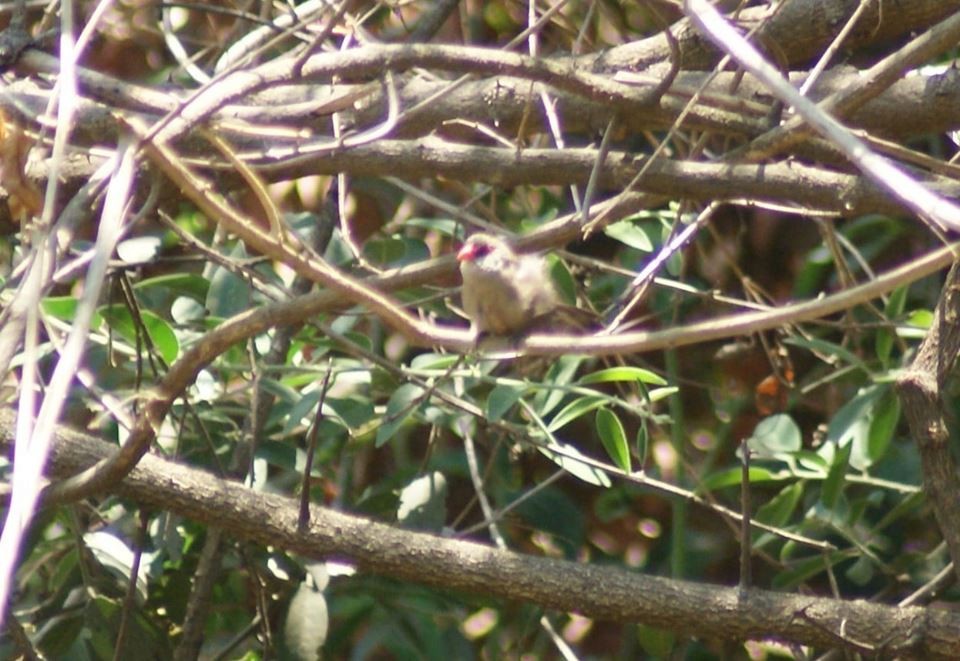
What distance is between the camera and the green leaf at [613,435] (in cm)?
396

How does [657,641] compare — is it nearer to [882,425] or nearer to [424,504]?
[424,504]

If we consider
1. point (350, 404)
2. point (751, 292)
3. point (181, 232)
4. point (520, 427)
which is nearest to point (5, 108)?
point (181, 232)

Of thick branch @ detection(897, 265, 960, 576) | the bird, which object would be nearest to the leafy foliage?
the bird

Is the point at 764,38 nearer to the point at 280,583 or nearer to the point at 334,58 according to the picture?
the point at 334,58

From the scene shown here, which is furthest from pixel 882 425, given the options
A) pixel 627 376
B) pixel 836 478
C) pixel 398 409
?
pixel 398 409

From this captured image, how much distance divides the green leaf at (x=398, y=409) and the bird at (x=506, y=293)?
0.97 feet

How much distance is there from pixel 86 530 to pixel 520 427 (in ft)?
4.48

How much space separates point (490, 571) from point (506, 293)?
28.4 inches

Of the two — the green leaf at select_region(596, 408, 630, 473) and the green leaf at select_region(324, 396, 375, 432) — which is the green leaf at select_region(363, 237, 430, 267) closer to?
the green leaf at select_region(324, 396, 375, 432)

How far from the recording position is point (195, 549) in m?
4.55

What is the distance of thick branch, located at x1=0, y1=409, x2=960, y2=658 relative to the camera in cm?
351

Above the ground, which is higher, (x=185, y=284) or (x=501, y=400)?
(x=185, y=284)

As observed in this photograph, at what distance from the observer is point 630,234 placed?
→ 450 centimetres

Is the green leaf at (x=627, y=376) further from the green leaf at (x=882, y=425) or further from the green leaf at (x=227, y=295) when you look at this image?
the green leaf at (x=227, y=295)
